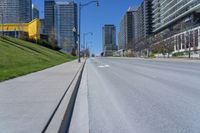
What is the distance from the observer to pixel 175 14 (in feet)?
517

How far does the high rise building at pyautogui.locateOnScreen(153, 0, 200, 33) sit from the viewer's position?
440 feet

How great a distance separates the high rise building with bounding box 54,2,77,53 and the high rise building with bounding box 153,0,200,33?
38.8 m

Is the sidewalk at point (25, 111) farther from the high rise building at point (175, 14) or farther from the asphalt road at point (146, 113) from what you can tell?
the high rise building at point (175, 14)

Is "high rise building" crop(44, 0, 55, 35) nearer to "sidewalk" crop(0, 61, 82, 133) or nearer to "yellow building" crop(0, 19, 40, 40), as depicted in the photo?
"yellow building" crop(0, 19, 40, 40)

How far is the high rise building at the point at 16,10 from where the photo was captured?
3744 inches

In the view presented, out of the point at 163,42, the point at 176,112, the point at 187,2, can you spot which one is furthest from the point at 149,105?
the point at 187,2

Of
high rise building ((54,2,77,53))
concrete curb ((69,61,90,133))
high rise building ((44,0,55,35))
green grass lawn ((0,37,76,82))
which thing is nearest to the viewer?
concrete curb ((69,61,90,133))

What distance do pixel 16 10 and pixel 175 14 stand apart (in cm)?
7711

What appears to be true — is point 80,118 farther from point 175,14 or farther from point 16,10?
point 175,14

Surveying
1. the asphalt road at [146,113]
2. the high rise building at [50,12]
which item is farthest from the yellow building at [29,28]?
the asphalt road at [146,113]

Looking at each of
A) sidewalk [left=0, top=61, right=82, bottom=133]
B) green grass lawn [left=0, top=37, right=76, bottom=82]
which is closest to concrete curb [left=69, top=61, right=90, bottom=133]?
sidewalk [left=0, top=61, right=82, bottom=133]

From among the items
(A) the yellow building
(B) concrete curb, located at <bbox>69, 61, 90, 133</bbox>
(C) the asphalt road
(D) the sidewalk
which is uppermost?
(A) the yellow building

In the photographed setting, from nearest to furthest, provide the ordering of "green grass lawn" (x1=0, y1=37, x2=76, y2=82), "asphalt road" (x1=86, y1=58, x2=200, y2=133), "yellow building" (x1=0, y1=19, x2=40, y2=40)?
"asphalt road" (x1=86, y1=58, x2=200, y2=133)
"green grass lawn" (x1=0, y1=37, x2=76, y2=82)
"yellow building" (x1=0, y1=19, x2=40, y2=40)

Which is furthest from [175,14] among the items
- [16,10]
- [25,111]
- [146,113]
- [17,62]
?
[25,111]
